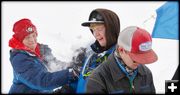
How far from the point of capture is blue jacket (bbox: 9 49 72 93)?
10.00 ft

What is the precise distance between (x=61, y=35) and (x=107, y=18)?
1838mm

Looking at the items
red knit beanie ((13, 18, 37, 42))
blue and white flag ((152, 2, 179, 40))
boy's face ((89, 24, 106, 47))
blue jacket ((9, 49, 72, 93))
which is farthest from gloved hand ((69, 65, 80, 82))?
blue and white flag ((152, 2, 179, 40))

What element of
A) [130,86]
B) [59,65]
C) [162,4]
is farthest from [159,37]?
[130,86]

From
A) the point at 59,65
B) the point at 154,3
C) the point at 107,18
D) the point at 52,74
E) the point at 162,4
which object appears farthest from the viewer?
the point at 154,3

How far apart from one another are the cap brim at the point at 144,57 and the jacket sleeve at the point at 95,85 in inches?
8.5

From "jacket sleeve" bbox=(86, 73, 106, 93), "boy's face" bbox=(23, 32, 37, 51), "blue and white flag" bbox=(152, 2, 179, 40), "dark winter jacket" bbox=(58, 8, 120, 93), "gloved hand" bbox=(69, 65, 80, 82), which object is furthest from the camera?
"blue and white flag" bbox=(152, 2, 179, 40)

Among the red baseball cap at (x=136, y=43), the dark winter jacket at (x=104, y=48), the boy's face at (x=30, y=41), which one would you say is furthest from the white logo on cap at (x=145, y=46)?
the boy's face at (x=30, y=41)

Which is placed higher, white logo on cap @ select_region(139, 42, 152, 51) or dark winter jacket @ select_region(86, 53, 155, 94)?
white logo on cap @ select_region(139, 42, 152, 51)

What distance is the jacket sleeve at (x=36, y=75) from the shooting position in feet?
10.00

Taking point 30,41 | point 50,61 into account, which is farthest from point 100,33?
point 50,61

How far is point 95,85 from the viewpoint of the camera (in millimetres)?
2354

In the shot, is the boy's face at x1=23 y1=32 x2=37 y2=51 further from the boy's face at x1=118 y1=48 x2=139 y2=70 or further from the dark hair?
the boy's face at x1=118 y1=48 x2=139 y2=70

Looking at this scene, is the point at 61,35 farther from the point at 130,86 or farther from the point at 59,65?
the point at 130,86

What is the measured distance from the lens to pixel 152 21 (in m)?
4.50
